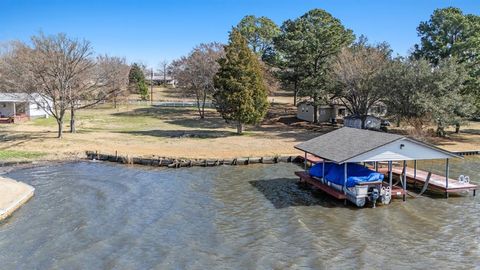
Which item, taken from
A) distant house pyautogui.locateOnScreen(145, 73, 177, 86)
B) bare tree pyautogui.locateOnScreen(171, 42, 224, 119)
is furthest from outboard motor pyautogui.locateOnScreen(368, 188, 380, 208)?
distant house pyautogui.locateOnScreen(145, 73, 177, 86)

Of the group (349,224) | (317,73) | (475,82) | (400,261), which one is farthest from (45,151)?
(475,82)

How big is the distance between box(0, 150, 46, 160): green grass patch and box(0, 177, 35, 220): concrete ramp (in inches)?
334

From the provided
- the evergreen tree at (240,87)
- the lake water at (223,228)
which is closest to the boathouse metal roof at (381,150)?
the lake water at (223,228)

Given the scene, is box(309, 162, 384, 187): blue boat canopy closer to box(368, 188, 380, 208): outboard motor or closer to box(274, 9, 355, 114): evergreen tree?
box(368, 188, 380, 208): outboard motor

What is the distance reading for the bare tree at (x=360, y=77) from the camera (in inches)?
1783

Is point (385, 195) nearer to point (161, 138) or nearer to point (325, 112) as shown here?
point (161, 138)

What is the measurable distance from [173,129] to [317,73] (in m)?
19.6

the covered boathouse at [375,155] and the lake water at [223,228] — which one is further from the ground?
the covered boathouse at [375,155]

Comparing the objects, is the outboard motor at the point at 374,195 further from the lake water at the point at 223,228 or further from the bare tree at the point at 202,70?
the bare tree at the point at 202,70

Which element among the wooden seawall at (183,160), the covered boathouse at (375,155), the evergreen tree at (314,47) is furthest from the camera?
the evergreen tree at (314,47)

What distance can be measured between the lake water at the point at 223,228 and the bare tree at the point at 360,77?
21.7 meters

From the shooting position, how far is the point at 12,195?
2222 centimetres

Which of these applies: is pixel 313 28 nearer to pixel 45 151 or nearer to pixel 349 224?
pixel 45 151

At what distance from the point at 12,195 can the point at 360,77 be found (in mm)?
35321
